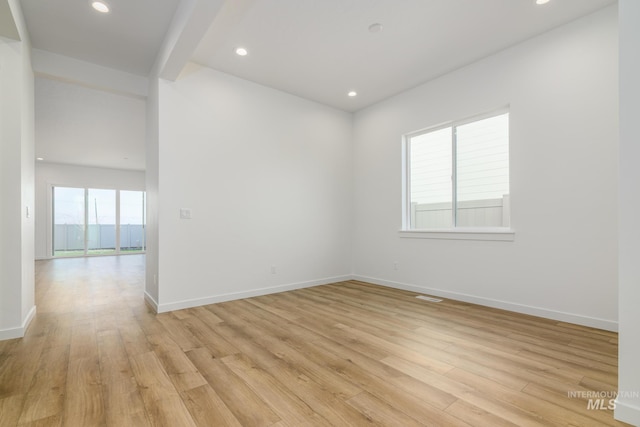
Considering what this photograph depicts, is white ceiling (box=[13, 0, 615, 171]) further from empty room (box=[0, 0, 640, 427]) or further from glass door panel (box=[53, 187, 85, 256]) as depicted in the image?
glass door panel (box=[53, 187, 85, 256])

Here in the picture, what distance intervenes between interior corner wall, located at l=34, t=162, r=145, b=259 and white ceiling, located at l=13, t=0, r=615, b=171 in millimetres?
7811

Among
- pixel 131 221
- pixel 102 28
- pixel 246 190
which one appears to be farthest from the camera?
pixel 131 221

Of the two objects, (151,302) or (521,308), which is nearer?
(521,308)

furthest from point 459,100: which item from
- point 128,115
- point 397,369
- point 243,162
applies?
point 128,115

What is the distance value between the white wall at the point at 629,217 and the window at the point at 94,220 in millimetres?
12292

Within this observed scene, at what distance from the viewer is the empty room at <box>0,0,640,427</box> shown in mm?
1679

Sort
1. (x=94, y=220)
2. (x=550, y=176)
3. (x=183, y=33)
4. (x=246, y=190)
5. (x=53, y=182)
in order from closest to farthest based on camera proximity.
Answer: (x=183, y=33) < (x=550, y=176) < (x=246, y=190) < (x=53, y=182) < (x=94, y=220)

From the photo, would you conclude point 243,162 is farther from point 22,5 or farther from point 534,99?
point 534,99

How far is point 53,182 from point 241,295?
912 centimetres

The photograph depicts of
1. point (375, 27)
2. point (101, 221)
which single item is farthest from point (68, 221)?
point (375, 27)

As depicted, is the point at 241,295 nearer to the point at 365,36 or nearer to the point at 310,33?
the point at 310,33

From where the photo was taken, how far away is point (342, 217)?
204 inches

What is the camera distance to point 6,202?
8.59 ft

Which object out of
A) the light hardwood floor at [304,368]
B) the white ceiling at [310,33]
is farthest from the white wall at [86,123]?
the light hardwood floor at [304,368]
